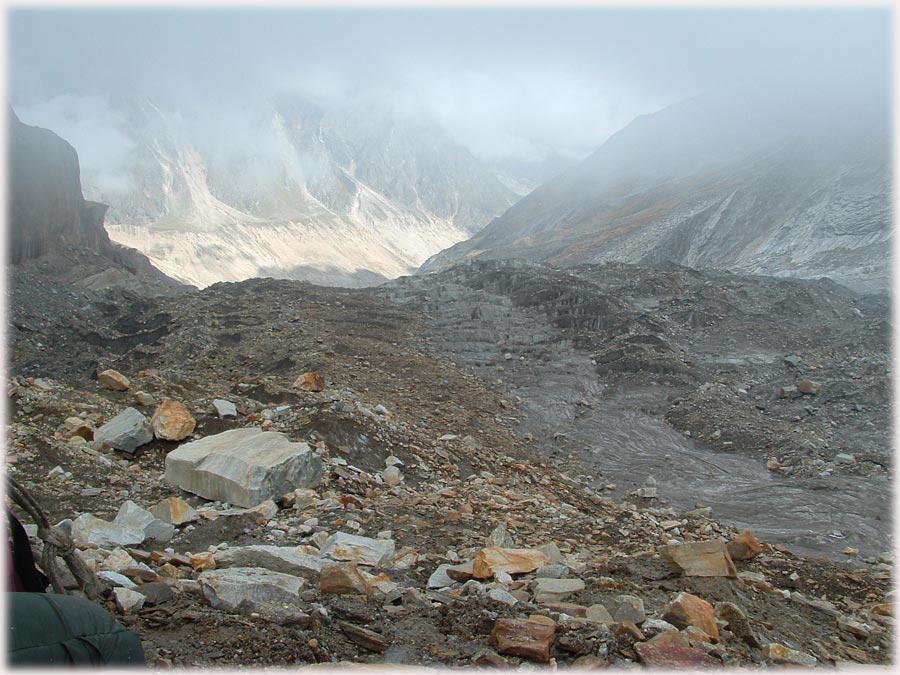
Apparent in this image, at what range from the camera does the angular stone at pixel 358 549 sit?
5312 mm

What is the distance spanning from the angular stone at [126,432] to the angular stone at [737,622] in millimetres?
6609

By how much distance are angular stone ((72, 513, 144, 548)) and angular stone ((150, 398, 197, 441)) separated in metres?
2.63

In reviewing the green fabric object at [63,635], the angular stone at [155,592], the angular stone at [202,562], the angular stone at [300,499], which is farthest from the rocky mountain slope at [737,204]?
the green fabric object at [63,635]

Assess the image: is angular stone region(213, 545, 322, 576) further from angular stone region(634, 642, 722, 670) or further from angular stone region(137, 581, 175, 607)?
angular stone region(634, 642, 722, 670)

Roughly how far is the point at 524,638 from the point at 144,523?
3689mm

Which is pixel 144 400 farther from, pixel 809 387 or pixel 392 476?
pixel 809 387

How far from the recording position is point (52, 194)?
119 ft

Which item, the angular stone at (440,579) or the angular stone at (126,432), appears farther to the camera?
the angular stone at (126,432)

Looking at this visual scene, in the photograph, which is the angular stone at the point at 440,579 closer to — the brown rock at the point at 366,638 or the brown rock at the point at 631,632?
the brown rock at the point at 366,638

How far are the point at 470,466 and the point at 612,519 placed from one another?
2.49 meters

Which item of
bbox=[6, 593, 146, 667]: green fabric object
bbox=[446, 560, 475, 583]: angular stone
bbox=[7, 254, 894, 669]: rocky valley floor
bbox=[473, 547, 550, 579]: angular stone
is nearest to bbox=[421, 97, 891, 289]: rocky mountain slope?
bbox=[7, 254, 894, 669]: rocky valley floor

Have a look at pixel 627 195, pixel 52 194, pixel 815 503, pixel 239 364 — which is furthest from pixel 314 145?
pixel 815 503

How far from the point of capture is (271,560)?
484cm

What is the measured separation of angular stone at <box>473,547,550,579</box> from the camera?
16.2 feet
